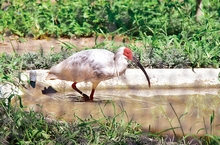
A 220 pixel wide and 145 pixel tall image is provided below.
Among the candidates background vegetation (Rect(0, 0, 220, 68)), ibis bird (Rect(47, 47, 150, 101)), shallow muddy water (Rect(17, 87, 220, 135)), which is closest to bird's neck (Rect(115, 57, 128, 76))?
ibis bird (Rect(47, 47, 150, 101))

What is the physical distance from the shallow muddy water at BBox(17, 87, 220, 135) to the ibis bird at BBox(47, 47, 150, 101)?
0.76 feet

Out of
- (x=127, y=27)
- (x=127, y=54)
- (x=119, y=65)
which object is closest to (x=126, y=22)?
(x=127, y=27)

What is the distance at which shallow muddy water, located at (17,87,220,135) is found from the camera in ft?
18.1

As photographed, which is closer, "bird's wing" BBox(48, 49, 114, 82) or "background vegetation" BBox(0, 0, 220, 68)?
"bird's wing" BBox(48, 49, 114, 82)

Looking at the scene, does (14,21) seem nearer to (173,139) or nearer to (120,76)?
(120,76)

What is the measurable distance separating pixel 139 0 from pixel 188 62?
207 centimetres

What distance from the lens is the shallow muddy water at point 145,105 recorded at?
5.52 m

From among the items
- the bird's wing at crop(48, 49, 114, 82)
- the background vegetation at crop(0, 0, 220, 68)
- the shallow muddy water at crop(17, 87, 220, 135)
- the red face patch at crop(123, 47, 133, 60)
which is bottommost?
the shallow muddy water at crop(17, 87, 220, 135)

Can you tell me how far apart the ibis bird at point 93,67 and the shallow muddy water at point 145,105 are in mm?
231

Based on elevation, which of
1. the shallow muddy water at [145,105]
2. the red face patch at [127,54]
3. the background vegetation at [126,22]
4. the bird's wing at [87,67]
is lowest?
the shallow muddy water at [145,105]

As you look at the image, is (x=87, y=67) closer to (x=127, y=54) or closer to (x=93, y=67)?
(x=93, y=67)

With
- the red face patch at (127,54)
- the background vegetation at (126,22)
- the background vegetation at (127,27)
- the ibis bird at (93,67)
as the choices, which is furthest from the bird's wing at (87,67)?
the background vegetation at (126,22)

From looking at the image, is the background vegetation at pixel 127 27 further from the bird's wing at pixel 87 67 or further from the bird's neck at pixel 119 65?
the bird's neck at pixel 119 65

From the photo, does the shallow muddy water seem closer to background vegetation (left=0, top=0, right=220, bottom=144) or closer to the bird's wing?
the bird's wing
